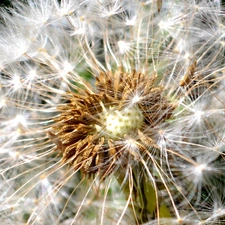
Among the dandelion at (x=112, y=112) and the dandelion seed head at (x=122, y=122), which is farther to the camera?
the dandelion seed head at (x=122, y=122)

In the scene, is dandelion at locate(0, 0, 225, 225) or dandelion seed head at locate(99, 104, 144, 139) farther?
dandelion seed head at locate(99, 104, 144, 139)

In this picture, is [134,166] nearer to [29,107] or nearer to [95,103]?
[95,103]

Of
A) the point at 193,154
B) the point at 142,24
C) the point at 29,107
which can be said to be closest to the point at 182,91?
the point at 193,154
